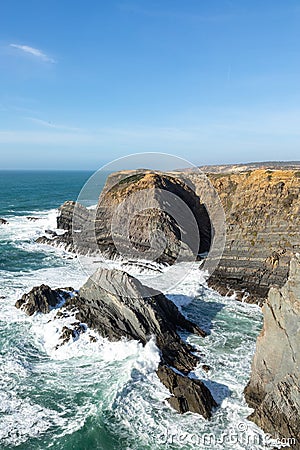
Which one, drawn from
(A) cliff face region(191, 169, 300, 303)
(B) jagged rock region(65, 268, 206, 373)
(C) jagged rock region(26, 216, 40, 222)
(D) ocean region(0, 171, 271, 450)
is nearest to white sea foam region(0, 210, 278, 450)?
(D) ocean region(0, 171, 271, 450)

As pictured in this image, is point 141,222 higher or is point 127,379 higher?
point 141,222

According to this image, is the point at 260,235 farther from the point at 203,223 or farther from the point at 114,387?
the point at 114,387

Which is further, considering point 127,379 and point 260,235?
point 260,235

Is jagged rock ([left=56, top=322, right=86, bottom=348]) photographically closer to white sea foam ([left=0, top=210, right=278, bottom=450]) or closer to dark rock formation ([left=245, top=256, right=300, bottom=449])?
white sea foam ([left=0, top=210, right=278, bottom=450])

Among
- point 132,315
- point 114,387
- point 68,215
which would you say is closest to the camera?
point 114,387

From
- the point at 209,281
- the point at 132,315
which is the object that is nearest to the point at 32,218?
the point at 209,281

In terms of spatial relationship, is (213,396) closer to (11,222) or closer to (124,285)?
(124,285)
